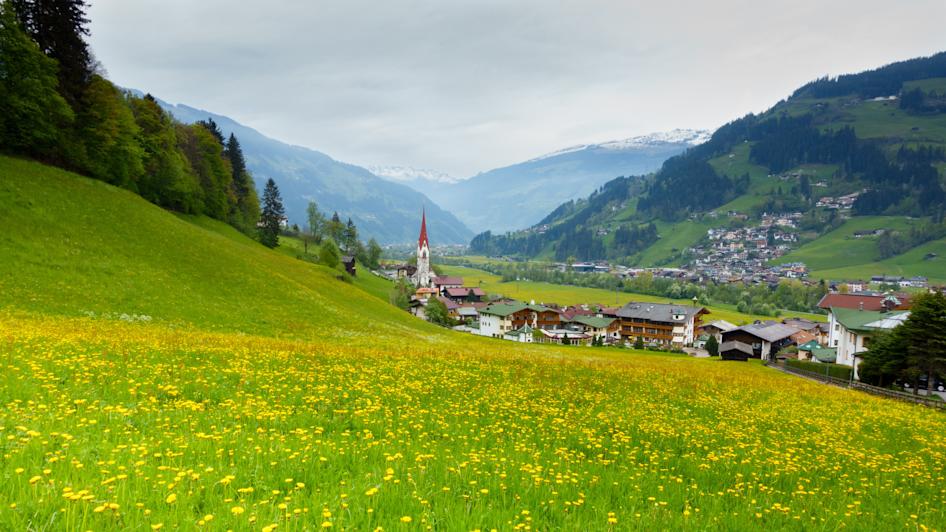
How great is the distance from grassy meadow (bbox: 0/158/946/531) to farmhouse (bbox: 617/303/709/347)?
10927 cm

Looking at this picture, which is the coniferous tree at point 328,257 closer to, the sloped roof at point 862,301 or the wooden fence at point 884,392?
the wooden fence at point 884,392

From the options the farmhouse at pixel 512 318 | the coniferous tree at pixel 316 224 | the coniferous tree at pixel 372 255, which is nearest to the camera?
the farmhouse at pixel 512 318

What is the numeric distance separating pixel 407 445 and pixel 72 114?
193 feet

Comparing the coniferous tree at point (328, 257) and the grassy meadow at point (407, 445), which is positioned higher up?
the coniferous tree at point (328, 257)

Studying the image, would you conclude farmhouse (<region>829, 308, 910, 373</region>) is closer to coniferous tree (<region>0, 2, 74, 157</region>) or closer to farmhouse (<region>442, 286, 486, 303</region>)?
coniferous tree (<region>0, 2, 74, 157</region>)

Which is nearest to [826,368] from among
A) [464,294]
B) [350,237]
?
[350,237]

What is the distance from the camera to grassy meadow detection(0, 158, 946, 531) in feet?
19.4

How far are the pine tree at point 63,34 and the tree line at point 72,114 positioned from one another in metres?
0.09

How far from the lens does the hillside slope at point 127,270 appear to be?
30.0 m

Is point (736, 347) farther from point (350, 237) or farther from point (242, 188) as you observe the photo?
point (350, 237)

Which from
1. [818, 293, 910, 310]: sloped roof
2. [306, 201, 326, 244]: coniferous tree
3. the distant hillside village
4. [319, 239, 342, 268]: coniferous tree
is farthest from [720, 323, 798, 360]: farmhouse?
[306, 201, 326, 244]: coniferous tree

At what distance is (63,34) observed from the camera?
50.6m

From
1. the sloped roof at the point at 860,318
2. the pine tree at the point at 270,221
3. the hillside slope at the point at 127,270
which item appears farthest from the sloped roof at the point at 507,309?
the hillside slope at the point at 127,270

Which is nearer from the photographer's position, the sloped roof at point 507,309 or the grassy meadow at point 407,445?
the grassy meadow at point 407,445
